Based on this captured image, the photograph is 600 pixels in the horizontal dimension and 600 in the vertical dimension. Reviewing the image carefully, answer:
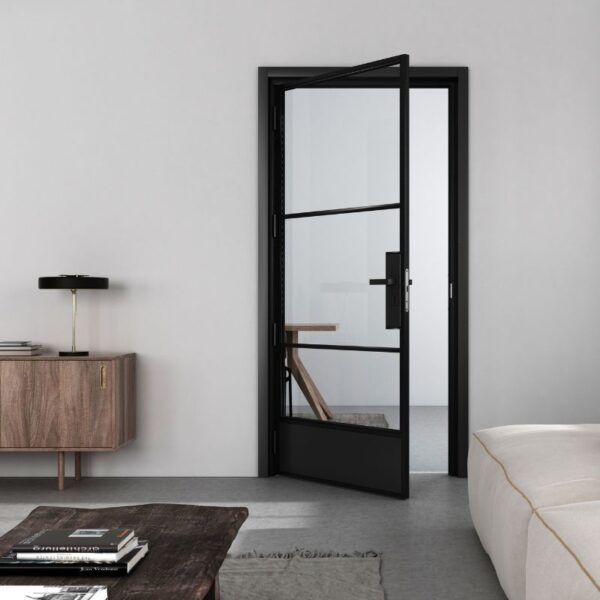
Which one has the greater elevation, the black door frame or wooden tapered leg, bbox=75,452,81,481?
the black door frame

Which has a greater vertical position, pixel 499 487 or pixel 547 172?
pixel 547 172

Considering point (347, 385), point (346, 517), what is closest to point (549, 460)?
point (346, 517)

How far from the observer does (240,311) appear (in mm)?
4785

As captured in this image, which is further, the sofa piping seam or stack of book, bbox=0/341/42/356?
stack of book, bbox=0/341/42/356

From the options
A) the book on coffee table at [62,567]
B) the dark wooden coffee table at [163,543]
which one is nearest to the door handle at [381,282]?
the dark wooden coffee table at [163,543]

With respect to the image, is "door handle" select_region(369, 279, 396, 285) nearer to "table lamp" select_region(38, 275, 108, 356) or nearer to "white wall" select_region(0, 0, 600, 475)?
"white wall" select_region(0, 0, 600, 475)

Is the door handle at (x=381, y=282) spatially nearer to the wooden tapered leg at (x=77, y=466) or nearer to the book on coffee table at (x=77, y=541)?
the wooden tapered leg at (x=77, y=466)

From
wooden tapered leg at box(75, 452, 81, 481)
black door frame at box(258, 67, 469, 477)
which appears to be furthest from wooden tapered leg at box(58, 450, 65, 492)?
black door frame at box(258, 67, 469, 477)

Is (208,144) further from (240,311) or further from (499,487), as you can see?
(499,487)

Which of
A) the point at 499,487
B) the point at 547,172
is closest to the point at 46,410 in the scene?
the point at 499,487

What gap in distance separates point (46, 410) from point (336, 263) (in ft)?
5.67

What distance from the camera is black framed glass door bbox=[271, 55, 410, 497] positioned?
4.32 metres

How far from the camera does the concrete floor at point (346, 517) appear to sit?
3000mm

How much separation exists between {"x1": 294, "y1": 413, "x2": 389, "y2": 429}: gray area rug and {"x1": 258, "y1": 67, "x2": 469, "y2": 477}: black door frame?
0.36m
